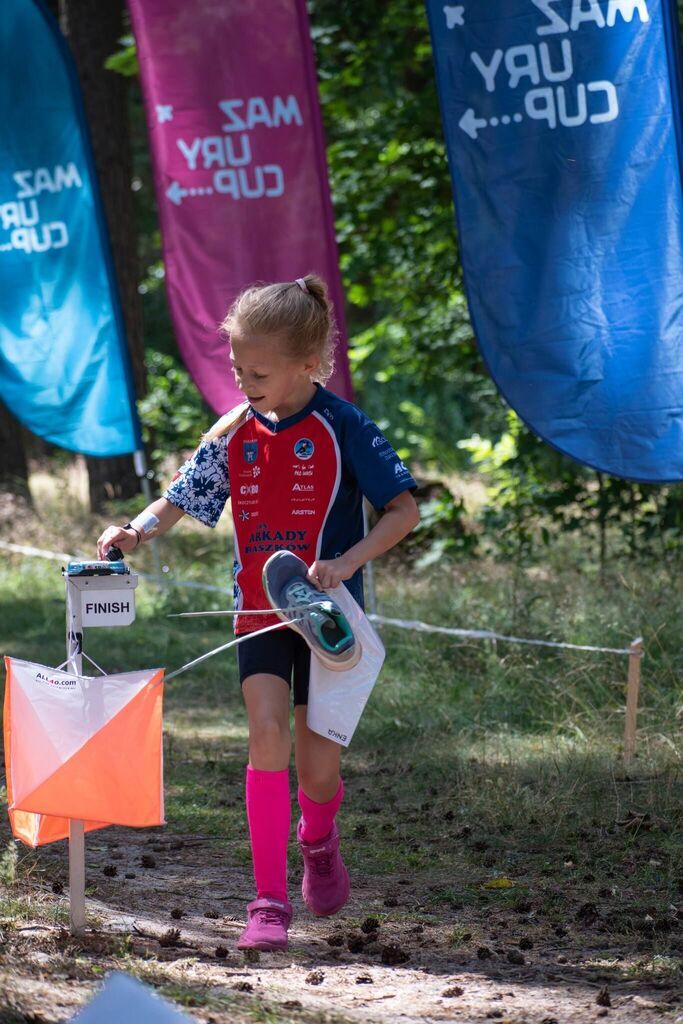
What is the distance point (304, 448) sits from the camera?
11.4ft

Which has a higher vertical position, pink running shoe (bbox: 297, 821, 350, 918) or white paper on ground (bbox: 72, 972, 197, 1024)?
white paper on ground (bbox: 72, 972, 197, 1024)

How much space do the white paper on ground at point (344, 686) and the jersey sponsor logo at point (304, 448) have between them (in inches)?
13.1

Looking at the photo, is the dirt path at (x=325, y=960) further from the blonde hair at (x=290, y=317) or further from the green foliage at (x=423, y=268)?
the green foliage at (x=423, y=268)

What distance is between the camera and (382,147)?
10.0m

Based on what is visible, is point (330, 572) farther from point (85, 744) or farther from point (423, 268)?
point (423, 268)

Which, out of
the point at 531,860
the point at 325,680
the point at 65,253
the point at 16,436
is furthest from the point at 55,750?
the point at 16,436

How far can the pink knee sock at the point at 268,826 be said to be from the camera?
3.39 meters

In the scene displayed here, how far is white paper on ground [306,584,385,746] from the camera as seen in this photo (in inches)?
133

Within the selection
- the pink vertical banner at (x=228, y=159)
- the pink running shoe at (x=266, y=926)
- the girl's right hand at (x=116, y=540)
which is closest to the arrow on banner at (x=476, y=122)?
the pink vertical banner at (x=228, y=159)

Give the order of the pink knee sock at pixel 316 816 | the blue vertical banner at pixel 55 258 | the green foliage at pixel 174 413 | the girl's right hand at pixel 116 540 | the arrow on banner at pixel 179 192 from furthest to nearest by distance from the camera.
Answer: the green foliage at pixel 174 413
the blue vertical banner at pixel 55 258
the arrow on banner at pixel 179 192
the pink knee sock at pixel 316 816
the girl's right hand at pixel 116 540

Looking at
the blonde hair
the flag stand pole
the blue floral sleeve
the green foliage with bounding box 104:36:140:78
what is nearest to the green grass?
the flag stand pole

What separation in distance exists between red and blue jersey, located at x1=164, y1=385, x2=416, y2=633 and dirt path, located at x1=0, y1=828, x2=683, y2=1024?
2.61 feet

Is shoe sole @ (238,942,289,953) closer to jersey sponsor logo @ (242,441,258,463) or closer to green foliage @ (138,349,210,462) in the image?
jersey sponsor logo @ (242,441,258,463)

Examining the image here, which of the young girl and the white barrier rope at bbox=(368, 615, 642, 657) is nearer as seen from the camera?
the young girl
